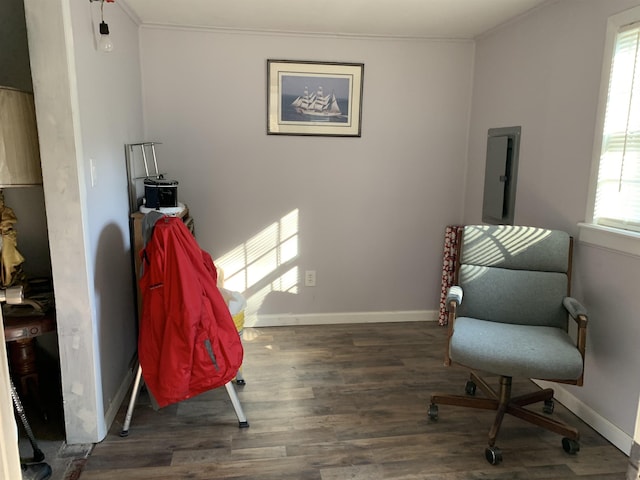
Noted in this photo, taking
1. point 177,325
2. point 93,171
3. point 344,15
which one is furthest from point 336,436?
point 344,15

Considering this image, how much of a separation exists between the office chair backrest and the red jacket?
1321 mm

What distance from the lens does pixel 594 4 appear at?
2.22 metres

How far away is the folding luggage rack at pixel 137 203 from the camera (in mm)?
2186

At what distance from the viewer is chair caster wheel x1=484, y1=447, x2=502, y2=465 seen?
197 centimetres

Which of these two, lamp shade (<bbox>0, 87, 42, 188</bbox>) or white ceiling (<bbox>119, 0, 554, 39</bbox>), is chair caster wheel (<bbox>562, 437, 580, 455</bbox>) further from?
lamp shade (<bbox>0, 87, 42, 188</bbox>)

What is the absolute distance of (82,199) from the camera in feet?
6.19

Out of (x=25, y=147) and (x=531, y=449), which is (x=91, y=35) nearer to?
(x=25, y=147)

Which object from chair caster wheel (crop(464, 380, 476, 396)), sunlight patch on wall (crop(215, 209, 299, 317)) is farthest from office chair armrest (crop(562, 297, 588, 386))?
sunlight patch on wall (crop(215, 209, 299, 317))

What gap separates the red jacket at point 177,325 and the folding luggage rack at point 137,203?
0.18 metres

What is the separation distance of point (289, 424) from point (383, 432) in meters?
0.46

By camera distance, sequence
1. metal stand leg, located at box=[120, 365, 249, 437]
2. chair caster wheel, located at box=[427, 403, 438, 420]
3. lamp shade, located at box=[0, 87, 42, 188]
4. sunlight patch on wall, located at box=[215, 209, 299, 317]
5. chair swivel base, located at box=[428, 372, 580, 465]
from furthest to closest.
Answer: sunlight patch on wall, located at box=[215, 209, 299, 317] < chair caster wheel, located at box=[427, 403, 438, 420] < metal stand leg, located at box=[120, 365, 249, 437] < chair swivel base, located at box=[428, 372, 580, 465] < lamp shade, located at box=[0, 87, 42, 188]

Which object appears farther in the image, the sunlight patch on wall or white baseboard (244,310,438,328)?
white baseboard (244,310,438,328)

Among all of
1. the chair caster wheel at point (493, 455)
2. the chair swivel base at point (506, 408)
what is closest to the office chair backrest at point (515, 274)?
the chair swivel base at point (506, 408)

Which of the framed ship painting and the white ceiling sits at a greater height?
the white ceiling
